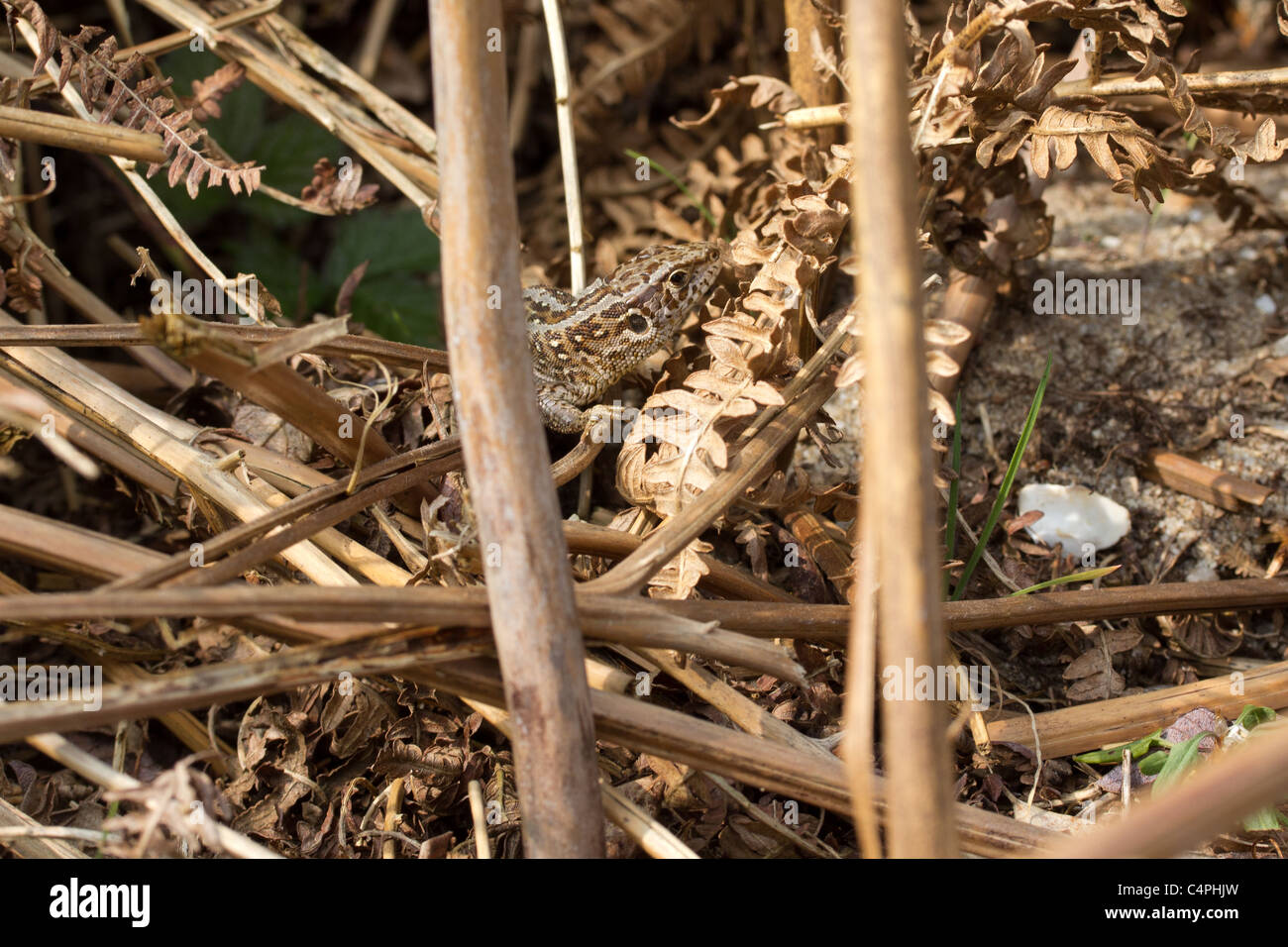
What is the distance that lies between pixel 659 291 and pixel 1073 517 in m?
Result: 1.77

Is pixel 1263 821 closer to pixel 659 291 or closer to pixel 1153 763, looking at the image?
pixel 1153 763

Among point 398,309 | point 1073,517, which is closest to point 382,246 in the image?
point 398,309

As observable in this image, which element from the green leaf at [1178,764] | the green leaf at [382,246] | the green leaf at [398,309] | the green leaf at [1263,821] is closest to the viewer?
the green leaf at [1263,821]

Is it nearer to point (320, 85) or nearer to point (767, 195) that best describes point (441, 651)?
point (767, 195)

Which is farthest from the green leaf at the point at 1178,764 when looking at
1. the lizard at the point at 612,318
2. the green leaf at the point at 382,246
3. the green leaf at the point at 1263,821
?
the green leaf at the point at 382,246

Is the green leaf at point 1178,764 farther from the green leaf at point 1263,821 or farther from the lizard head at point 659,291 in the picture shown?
the lizard head at point 659,291

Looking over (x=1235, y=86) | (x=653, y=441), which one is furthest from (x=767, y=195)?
(x=1235, y=86)

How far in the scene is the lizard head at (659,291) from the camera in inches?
151

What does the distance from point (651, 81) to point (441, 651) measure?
3650 millimetres

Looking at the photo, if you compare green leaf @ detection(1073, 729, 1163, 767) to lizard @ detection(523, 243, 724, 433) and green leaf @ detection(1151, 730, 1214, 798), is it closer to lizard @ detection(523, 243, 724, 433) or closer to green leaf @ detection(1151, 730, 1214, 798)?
green leaf @ detection(1151, 730, 1214, 798)

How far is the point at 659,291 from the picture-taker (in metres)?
3.84

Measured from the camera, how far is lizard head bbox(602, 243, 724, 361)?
151 inches

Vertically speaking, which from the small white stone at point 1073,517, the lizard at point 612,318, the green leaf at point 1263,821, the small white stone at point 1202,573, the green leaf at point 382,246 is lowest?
the green leaf at point 1263,821

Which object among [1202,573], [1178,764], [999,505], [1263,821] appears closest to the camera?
[1263,821]
